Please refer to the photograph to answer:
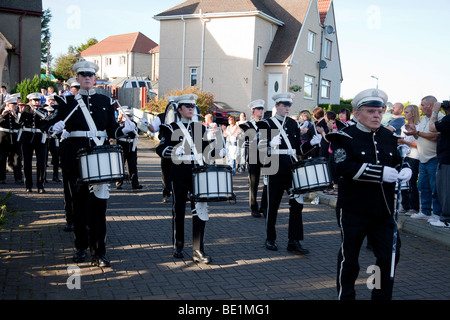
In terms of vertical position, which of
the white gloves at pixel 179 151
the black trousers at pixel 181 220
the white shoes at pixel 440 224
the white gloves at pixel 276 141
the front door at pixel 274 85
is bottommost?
the white shoes at pixel 440 224

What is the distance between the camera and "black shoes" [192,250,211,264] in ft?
21.0

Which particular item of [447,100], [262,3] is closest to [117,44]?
[262,3]

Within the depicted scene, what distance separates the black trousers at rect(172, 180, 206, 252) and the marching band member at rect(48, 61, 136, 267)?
3.35ft

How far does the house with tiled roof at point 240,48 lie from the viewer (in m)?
33.3

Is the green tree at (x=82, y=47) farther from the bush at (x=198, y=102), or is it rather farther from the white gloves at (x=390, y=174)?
the white gloves at (x=390, y=174)

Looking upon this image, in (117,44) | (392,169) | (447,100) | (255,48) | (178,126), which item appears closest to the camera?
(392,169)

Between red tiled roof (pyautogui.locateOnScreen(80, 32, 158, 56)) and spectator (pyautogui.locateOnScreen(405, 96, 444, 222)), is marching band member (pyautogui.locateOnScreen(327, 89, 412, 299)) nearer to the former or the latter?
spectator (pyautogui.locateOnScreen(405, 96, 444, 222))

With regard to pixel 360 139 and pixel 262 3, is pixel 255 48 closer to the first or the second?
pixel 262 3

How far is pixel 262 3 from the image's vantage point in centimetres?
3700

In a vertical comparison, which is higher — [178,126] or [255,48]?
[255,48]

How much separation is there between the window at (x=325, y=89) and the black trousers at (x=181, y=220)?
1392 inches

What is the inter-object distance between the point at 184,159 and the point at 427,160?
5201mm

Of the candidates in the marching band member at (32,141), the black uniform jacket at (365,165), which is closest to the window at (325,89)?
the marching band member at (32,141)
